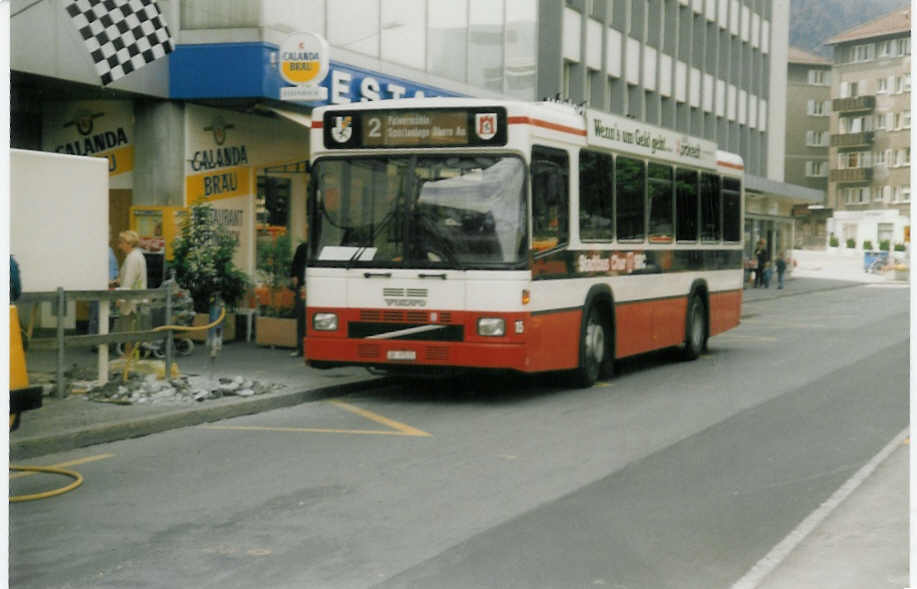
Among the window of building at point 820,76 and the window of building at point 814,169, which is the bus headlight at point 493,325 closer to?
the window of building at point 820,76

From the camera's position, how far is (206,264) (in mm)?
15320

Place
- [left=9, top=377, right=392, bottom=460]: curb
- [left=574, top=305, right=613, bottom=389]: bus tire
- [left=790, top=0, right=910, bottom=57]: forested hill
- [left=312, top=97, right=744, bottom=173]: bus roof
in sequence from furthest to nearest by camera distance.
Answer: [left=574, top=305, right=613, bottom=389]: bus tire, [left=312, top=97, right=744, bottom=173]: bus roof, [left=9, top=377, right=392, bottom=460]: curb, [left=790, top=0, right=910, bottom=57]: forested hill

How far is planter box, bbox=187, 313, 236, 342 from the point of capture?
1777 centimetres

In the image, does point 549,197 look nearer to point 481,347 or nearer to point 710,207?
point 481,347

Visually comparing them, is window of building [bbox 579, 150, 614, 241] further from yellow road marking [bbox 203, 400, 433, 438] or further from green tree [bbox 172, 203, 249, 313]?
green tree [bbox 172, 203, 249, 313]

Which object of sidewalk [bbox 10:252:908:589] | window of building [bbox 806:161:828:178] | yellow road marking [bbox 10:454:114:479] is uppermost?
window of building [bbox 806:161:828:178]

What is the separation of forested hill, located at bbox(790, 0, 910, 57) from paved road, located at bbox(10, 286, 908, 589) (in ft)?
9.44

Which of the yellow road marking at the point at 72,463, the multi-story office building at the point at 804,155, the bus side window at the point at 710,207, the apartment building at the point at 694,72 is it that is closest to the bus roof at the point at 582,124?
the bus side window at the point at 710,207

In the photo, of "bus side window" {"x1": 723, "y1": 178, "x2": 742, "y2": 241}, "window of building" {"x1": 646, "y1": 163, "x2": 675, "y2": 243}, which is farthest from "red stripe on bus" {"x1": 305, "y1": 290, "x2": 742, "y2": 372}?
"bus side window" {"x1": 723, "y1": 178, "x2": 742, "y2": 241}

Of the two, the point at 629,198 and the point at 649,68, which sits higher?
the point at 649,68

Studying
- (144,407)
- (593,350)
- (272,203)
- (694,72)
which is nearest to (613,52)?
(694,72)

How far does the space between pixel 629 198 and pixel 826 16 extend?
21.8ft

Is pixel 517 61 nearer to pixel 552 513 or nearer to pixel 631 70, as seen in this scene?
pixel 631 70

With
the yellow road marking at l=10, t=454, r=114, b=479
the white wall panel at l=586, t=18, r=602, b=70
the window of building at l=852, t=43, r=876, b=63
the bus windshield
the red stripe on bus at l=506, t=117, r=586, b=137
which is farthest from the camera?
the white wall panel at l=586, t=18, r=602, b=70
